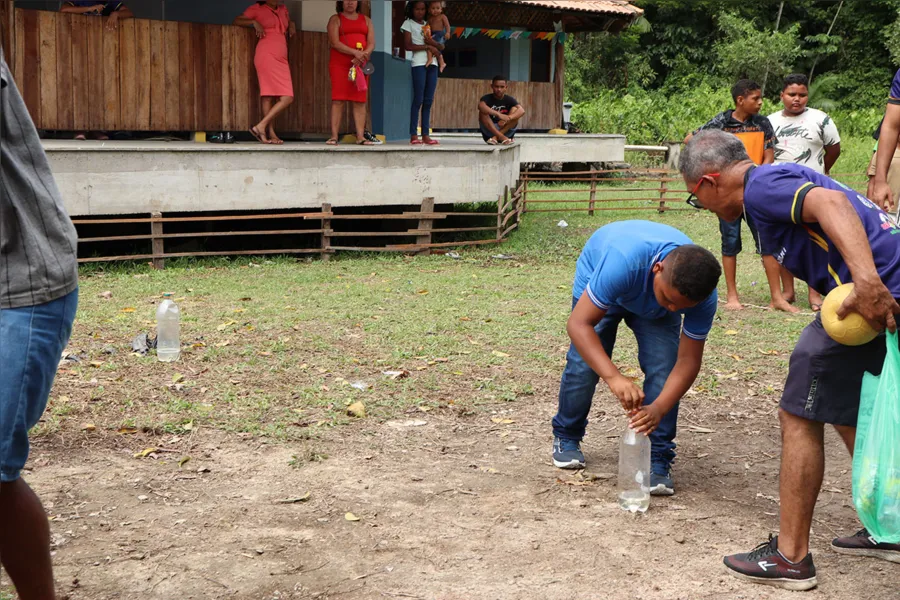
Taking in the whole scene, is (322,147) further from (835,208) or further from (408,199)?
(835,208)

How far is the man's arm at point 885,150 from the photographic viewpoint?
19.3 feet

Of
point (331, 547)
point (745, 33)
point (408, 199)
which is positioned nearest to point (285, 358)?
point (331, 547)

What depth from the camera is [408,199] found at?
39.8ft

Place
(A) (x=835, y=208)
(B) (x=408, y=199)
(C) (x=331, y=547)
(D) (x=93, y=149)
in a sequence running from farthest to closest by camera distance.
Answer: (B) (x=408, y=199) < (D) (x=93, y=149) < (C) (x=331, y=547) < (A) (x=835, y=208)

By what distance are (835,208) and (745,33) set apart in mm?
31654

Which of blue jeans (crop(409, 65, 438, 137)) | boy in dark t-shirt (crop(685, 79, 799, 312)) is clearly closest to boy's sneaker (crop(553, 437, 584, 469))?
boy in dark t-shirt (crop(685, 79, 799, 312))

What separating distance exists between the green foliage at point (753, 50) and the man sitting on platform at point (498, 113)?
1797 cm

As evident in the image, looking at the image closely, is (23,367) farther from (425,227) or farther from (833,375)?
(425,227)

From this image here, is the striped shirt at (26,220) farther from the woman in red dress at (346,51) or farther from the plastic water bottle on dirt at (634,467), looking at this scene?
the woman in red dress at (346,51)

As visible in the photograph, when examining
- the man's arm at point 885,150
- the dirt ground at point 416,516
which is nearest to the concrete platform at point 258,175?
the dirt ground at point 416,516

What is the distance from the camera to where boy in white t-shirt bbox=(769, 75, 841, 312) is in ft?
28.3

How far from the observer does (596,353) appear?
4.18 metres

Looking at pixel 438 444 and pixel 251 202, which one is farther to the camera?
pixel 251 202

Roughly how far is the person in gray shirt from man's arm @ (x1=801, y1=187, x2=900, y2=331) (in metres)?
2.41
